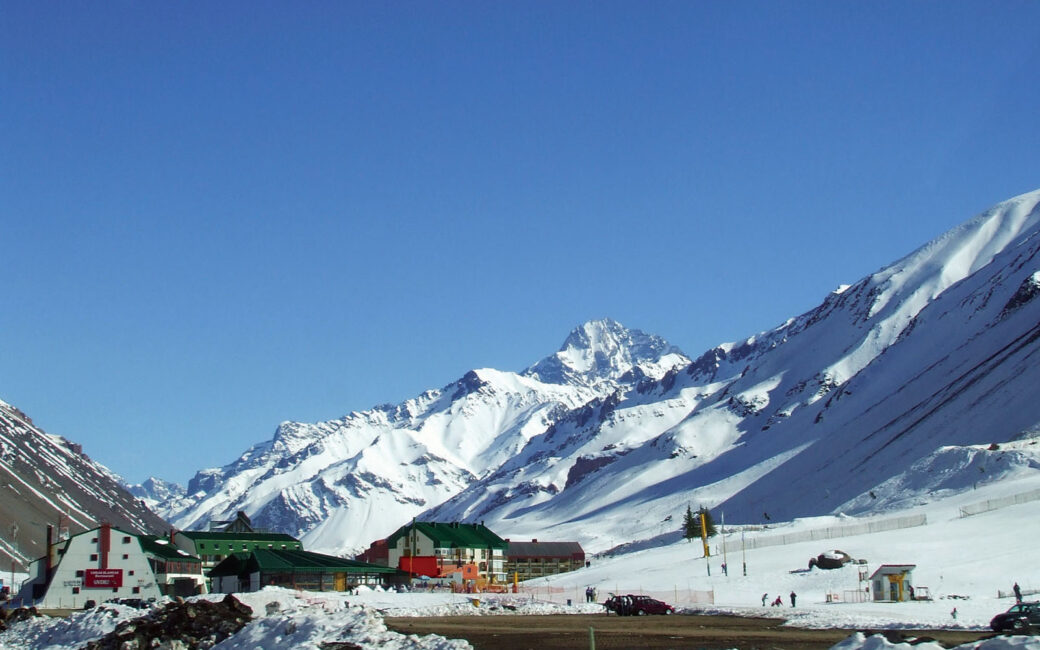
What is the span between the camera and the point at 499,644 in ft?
128

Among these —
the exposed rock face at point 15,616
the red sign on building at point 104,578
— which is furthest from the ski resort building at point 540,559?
the exposed rock face at point 15,616

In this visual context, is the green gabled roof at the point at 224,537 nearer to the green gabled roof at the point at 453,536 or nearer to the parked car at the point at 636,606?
the green gabled roof at the point at 453,536

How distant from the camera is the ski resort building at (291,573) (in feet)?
297

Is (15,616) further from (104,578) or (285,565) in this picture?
(104,578)

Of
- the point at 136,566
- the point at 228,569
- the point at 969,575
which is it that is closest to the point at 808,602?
the point at 969,575

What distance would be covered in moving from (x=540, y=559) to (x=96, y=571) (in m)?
67.0

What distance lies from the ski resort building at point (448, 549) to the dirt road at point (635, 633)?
233ft

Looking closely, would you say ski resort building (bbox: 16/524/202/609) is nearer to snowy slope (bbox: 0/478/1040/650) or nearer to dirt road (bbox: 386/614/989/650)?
snowy slope (bbox: 0/478/1040/650)

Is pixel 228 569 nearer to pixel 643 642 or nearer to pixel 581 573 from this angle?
pixel 581 573

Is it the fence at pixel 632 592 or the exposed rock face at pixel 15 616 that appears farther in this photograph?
the fence at pixel 632 592

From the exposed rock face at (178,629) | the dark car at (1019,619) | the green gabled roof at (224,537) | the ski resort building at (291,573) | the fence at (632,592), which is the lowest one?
the dark car at (1019,619)

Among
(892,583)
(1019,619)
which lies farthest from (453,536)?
(1019,619)

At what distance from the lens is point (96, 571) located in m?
100

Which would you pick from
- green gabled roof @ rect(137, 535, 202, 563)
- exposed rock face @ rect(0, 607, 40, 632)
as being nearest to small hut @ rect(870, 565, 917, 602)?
exposed rock face @ rect(0, 607, 40, 632)
